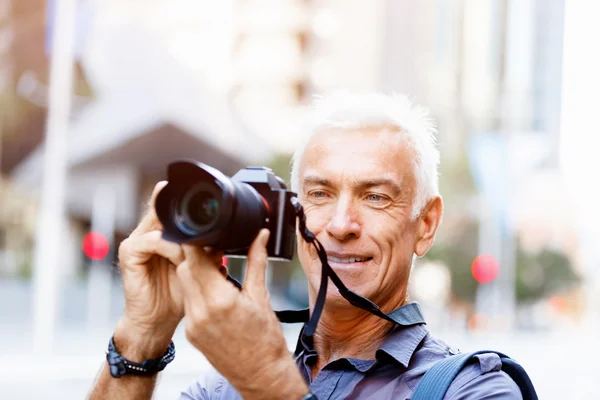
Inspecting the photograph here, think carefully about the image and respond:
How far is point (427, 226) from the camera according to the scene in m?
2.18

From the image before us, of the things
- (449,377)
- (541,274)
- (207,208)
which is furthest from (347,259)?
(541,274)

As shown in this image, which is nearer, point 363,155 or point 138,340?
point 138,340

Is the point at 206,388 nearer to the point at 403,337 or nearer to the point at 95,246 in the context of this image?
the point at 403,337

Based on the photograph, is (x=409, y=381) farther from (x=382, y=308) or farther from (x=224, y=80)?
(x=224, y=80)

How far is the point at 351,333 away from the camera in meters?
2.05

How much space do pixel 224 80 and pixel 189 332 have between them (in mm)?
39892

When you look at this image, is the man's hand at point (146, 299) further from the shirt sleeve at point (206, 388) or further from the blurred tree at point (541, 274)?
the blurred tree at point (541, 274)

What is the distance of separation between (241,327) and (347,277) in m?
0.47

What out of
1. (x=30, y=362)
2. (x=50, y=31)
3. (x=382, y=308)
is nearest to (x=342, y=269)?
(x=382, y=308)

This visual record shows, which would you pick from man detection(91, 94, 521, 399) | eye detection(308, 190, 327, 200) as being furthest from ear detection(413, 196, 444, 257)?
eye detection(308, 190, 327, 200)

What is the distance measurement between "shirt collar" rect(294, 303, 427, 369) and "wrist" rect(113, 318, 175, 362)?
11.7 inches

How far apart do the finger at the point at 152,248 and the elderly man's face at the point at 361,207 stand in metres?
0.40

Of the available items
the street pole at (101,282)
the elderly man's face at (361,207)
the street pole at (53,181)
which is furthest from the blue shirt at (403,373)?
the street pole at (101,282)

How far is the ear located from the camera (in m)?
2.15
